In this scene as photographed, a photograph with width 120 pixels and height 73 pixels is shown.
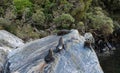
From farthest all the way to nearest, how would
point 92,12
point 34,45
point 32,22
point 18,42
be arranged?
point 92,12 → point 32,22 → point 18,42 → point 34,45

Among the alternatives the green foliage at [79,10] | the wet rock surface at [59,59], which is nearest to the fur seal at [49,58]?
the wet rock surface at [59,59]

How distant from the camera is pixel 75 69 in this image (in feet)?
56.5

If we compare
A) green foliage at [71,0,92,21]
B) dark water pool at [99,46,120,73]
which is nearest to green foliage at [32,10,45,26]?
green foliage at [71,0,92,21]

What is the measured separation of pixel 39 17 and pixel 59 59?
2156 centimetres

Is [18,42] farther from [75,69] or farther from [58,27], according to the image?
[58,27]

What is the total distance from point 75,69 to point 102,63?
19625mm

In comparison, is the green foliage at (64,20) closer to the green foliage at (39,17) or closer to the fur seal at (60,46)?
the green foliage at (39,17)

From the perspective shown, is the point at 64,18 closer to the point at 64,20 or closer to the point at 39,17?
the point at 64,20

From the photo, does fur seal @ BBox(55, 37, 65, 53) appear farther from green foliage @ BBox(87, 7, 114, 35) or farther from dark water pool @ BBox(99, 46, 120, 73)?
green foliage @ BBox(87, 7, 114, 35)

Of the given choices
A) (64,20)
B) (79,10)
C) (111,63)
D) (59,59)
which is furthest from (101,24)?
(59,59)

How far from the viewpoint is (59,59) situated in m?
17.5

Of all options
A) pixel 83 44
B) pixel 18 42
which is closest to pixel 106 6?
pixel 18 42

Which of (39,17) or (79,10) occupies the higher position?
(39,17)

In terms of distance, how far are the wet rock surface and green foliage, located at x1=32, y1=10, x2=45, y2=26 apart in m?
18.5
